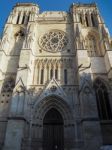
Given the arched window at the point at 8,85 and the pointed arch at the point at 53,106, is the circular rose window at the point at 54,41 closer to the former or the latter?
the arched window at the point at 8,85

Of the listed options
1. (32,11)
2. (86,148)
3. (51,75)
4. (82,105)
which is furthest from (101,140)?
(32,11)

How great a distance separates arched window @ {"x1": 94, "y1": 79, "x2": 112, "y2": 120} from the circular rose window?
5.55 meters

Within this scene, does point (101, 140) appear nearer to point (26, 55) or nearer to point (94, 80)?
point (94, 80)

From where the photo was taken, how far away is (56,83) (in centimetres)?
1390

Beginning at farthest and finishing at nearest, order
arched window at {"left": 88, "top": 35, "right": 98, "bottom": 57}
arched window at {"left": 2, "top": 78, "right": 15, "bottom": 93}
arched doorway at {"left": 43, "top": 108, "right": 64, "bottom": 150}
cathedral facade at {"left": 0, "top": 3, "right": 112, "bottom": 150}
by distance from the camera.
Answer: arched window at {"left": 88, "top": 35, "right": 98, "bottom": 57}
arched window at {"left": 2, "top": 78, "right": 15, "bottom": 93}
arched doorway at {"left": 43, "top": 108, "right": 64, "bottom": 150}
cathedral facade at {"left": 0, "top": 3, "right": 112, "bottom": 150}

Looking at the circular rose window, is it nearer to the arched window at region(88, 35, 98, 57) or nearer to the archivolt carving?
the archivolt carving

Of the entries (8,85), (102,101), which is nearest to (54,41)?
(8,85)

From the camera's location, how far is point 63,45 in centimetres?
1728

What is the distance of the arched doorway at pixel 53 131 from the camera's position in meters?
11.9

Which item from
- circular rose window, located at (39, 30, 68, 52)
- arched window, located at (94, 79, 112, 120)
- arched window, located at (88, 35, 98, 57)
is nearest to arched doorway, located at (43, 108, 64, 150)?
arched window, located at (94, 79, 112, 120)

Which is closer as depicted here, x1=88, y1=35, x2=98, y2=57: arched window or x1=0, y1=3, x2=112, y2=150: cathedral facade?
x1=0, y1=3, x2=112, y2=150: cathedral facade

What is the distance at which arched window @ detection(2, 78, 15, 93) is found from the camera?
14.4 metres

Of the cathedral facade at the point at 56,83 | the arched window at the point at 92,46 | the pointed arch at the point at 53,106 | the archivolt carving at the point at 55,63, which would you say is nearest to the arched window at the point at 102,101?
the cathedral facade at the point at 56,83

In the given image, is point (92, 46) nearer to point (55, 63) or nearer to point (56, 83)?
point (55, 63)
